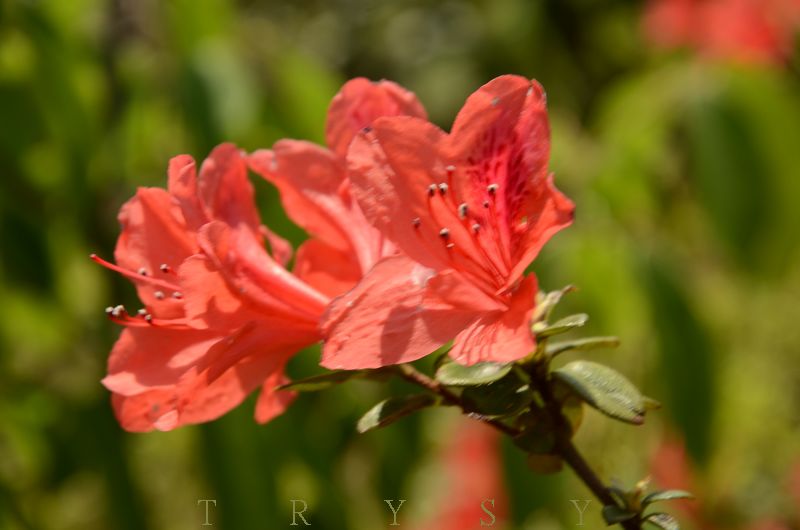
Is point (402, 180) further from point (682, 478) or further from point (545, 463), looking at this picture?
point (682, 478)

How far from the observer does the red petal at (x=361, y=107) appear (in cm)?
55

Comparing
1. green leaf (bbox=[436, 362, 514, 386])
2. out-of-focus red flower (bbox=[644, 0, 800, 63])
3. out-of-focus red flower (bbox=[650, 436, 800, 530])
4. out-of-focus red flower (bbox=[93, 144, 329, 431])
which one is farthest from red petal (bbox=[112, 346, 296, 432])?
out-of-focus red flower (bbox=[644, 0, 800, 63])

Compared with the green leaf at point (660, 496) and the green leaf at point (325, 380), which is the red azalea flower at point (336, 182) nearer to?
the green leaf at point (325, 380)

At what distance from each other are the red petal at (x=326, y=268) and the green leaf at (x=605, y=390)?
139 mm

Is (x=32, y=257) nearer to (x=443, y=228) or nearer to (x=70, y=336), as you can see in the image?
(x=70, y=336)

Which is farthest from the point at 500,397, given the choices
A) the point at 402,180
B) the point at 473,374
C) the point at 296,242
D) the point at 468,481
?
the point at 468,481

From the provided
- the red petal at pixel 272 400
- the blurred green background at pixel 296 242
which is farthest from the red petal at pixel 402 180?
the blurred green background at pixel 296 242

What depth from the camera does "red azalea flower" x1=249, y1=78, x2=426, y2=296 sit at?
549 mm

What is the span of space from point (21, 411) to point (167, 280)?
2.46ft

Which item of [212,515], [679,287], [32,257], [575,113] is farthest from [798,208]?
[575,113]

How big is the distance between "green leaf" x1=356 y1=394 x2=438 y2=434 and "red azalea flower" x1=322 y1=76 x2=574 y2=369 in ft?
0.08

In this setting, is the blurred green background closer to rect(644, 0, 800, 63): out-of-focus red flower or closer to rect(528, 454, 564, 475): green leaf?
rect(644, 0, 800, 63): out-of-focus red flower

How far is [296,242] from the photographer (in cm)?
104

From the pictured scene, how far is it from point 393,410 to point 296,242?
0.59 m
